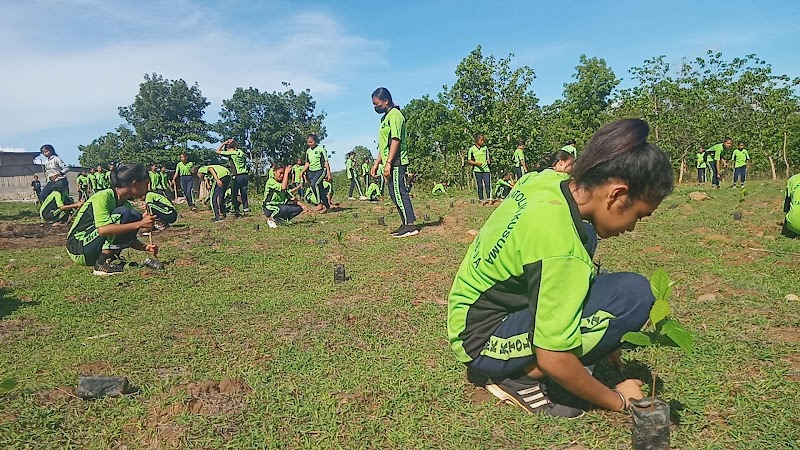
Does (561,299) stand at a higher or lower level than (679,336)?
higher

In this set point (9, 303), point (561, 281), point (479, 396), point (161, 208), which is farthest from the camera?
point (161, 208)

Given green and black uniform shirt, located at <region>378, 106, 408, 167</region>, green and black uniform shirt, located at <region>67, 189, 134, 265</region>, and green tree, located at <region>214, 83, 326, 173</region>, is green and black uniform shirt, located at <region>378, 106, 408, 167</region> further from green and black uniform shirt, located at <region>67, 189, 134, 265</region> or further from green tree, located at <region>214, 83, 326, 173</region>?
green tree, located at <region>214, 83, 326, 173</region>

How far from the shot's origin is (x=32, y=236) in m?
10.9

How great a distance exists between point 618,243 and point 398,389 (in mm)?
4964

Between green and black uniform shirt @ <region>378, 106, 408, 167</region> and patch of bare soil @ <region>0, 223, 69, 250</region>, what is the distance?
6.25 metres

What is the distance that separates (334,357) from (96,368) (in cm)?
150

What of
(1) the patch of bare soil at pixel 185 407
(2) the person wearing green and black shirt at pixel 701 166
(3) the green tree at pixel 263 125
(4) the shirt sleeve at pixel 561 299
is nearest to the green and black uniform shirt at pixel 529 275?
(4) the shirt sleeve at pixel 561 299

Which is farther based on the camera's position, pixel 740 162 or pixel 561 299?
pixel 740 162

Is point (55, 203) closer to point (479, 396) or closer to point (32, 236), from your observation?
point (32, 236)

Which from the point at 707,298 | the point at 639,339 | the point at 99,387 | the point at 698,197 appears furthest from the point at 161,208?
the point at 698,197

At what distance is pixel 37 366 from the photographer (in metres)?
3.39

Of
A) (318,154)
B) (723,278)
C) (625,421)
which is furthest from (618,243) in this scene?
(318,154)

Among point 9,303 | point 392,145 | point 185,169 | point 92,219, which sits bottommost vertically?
point 9,303

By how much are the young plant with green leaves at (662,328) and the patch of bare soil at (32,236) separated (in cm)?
1021
